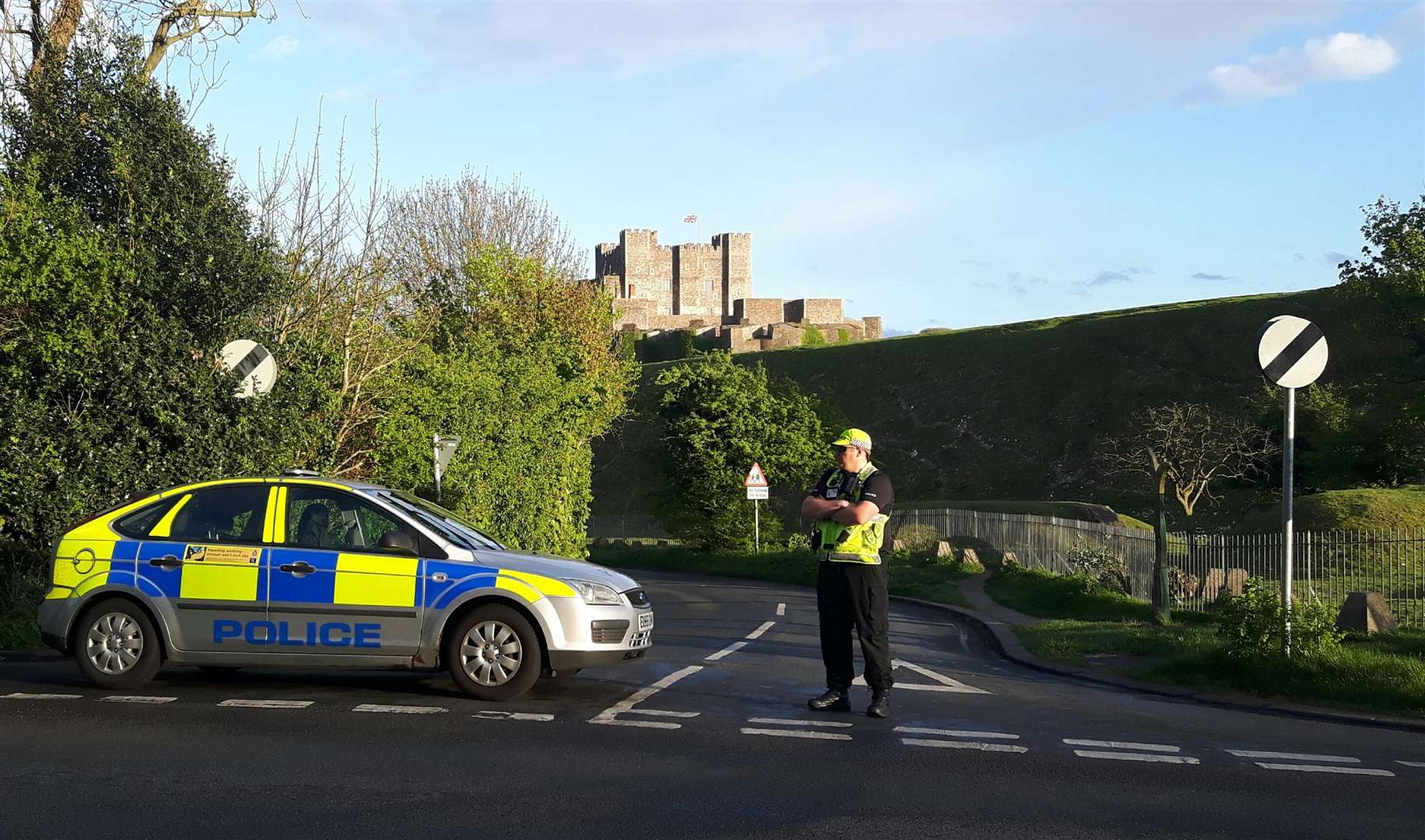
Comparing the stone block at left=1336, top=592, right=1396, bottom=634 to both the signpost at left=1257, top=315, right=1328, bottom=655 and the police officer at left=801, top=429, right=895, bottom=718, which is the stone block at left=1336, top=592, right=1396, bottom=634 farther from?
the police officer at left=801, top=429, right=895, bottom=718

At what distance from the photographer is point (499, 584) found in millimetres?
9531

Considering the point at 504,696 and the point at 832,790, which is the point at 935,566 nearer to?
the point at 504,696

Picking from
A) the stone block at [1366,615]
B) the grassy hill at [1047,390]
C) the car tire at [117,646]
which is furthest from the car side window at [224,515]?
the grassy hill at [1047,390]

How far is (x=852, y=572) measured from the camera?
9336 mm

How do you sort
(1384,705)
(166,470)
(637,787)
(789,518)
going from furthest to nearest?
(789,518) < (166,470) < (1384,705) < (637,787)

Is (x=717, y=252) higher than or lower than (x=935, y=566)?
higher

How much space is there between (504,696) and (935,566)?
22.1 metres

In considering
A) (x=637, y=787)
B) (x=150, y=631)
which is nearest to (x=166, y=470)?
(x=150, y=631)

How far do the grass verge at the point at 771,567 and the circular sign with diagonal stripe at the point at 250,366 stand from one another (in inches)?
525

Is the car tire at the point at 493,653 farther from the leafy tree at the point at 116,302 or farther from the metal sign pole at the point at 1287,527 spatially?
the metal sign pole at the point at 1287,527

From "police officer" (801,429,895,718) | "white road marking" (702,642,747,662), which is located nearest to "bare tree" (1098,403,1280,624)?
"white road marking" (702,642,747,662)

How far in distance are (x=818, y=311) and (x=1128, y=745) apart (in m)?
119

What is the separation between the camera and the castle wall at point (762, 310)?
127438mm

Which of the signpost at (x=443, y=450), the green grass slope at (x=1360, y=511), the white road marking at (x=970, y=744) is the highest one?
the signpost at (x=443, y=450)
